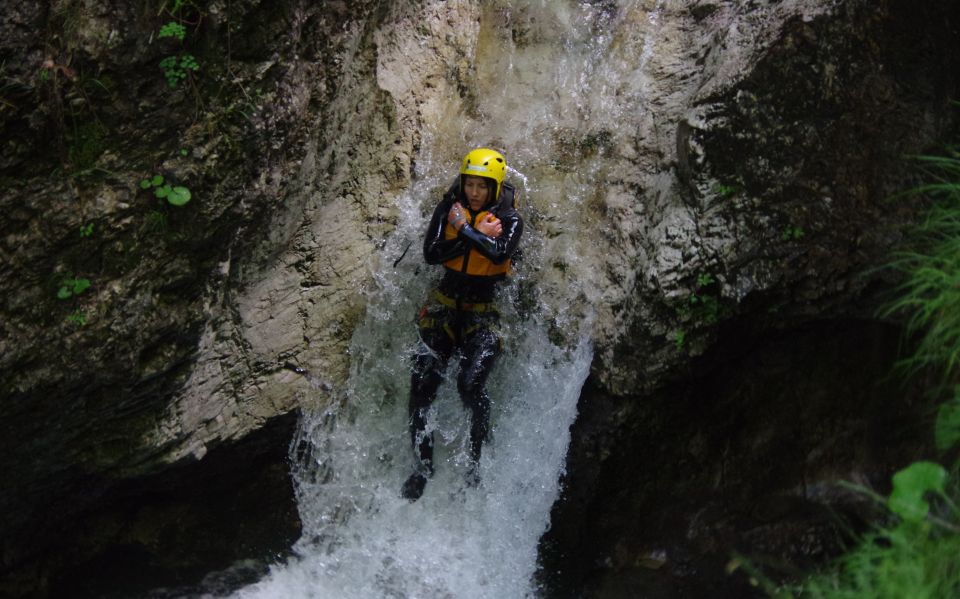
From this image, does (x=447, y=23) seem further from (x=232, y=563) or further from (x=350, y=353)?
(x=232, y=563)

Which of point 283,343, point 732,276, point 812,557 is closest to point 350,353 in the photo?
point 283,343

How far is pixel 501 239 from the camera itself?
477 cm

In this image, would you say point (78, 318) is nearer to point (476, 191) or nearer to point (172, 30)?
point (172, 30)

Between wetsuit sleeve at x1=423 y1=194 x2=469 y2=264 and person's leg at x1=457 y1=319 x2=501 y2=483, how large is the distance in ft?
1.65

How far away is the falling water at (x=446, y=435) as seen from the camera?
4.95 metres

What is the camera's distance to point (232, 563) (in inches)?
205

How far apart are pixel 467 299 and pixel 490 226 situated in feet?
1.66

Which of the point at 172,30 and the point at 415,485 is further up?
the point at 172,30

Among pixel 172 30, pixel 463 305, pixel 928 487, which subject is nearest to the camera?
pixel 928 487

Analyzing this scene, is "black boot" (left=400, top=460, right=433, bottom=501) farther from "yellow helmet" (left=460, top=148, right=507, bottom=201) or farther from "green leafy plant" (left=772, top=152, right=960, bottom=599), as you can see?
"green leafy plant" (left=772, top=152, right=960, bottom=599)

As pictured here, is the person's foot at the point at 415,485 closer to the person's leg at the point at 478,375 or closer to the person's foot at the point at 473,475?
the person's foot at the point at 473,475

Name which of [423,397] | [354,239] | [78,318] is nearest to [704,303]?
[423,397]

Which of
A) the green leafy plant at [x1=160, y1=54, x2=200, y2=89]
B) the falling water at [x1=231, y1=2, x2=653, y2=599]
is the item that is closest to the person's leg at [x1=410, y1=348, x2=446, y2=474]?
the falling water at [x1=231, y1=2, x2=653, y2=599]

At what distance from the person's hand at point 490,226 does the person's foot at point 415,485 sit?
163cm
